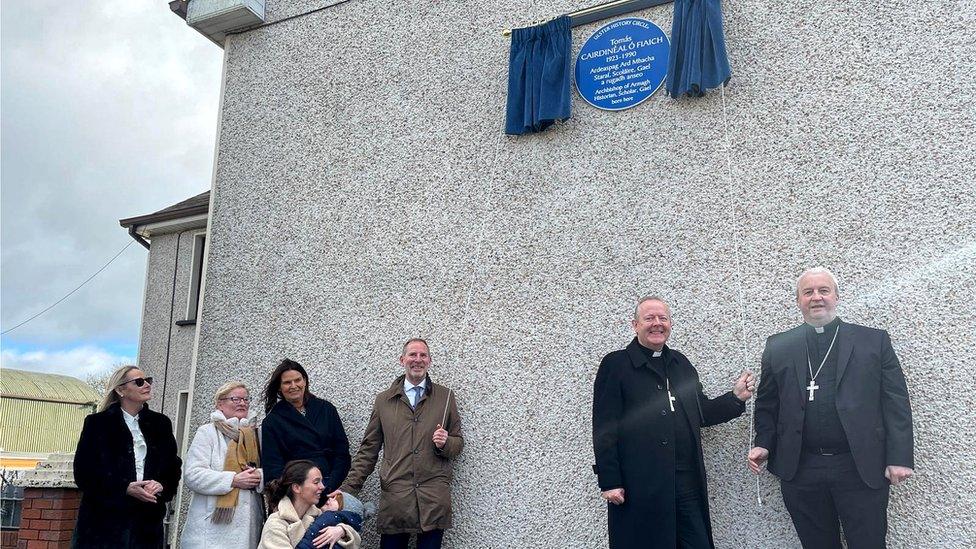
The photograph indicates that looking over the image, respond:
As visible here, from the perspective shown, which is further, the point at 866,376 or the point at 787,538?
the point at 787,538

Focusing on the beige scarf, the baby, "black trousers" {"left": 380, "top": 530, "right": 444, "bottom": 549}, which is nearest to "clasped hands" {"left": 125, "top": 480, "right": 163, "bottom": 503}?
the beige scarf

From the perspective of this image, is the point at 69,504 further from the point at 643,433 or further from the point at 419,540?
the point at 643,433

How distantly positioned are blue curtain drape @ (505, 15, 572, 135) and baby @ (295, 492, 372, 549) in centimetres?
243

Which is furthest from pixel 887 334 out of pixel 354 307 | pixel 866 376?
pixel 354 307

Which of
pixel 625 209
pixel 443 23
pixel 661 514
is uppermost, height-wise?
pixel 443 23

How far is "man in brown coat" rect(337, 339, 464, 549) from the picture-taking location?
4508 mm

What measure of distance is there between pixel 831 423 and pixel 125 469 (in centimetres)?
356

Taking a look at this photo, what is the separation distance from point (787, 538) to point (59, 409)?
79.8ft

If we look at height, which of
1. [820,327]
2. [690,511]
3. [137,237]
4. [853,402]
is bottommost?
[690,511]

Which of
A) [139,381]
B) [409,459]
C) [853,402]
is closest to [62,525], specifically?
[139,381]

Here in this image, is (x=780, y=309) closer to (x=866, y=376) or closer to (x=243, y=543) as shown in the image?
(x=866, y=376)

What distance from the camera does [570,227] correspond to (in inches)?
194

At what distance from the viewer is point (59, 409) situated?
2397cm

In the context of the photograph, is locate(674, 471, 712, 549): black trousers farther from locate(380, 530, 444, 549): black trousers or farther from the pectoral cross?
locate(380, 530, 444, 549): black trousers
